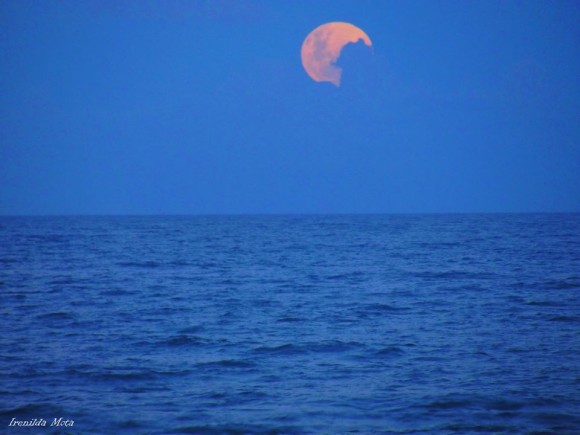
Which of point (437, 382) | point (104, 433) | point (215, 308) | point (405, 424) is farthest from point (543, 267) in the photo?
point (104, 433)

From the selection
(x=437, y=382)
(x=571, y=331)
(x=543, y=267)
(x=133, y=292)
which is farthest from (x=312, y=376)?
(x=543, y=267)

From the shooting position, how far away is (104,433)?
9195mm

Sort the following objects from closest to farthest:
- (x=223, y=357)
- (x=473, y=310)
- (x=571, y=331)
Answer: (x=223, y=357), (x=571, y=331), (x=473, y=310)

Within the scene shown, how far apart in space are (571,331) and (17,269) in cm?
3032

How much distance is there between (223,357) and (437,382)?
4.95 metres

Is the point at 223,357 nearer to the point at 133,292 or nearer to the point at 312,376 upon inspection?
the point at 312,376

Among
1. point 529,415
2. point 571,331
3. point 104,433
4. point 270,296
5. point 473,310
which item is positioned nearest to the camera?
point 104,433

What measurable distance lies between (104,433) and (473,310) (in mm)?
13892

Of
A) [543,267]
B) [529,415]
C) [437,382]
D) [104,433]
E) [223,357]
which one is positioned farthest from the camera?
[543,267]

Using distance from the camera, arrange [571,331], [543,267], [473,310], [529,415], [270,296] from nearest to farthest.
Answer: [529,415], [571,331], [473,310], [270,296], [543,267]

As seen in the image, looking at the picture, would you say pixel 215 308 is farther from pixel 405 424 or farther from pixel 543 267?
pixel 543 267

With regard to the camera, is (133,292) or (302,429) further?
(133,292)

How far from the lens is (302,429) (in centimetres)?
925

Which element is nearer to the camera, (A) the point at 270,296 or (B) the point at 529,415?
(B) the point at 529,415
